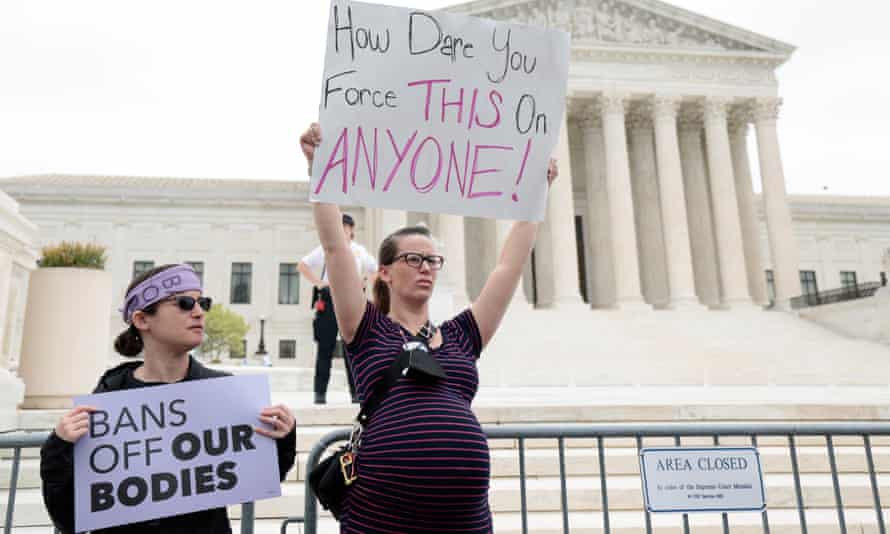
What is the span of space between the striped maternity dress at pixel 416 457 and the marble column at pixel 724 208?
31566mm

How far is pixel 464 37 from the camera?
2.77 meters

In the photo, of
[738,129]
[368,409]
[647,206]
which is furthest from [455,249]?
[368,409]

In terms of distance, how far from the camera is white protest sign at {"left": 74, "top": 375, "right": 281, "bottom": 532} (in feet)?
7.25

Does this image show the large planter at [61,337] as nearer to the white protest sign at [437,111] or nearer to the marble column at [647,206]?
the white protest sign at [437,111]

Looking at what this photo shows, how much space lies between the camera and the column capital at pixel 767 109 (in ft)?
108

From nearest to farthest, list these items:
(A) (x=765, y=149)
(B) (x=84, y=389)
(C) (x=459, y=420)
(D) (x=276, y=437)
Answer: (C) (x=459, y=420), (D) (x=276, y=437), (B) (x=84, y=389), (A) (x=765, y=149)

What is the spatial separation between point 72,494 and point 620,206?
30.7 m

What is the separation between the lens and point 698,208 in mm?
35469

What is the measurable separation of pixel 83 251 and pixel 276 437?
779 centimetres

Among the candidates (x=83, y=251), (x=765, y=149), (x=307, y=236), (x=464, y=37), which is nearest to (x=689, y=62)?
(x=765, y=149)

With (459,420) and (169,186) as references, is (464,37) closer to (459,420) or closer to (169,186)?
(459,420)

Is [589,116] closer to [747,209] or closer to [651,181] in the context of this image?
[651,181]

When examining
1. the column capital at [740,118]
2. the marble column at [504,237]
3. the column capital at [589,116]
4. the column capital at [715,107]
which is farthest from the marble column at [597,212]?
the column capital at [740,118]

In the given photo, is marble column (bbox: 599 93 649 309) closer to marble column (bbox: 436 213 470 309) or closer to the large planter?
marble column (bbox: 436 213 470 309)
